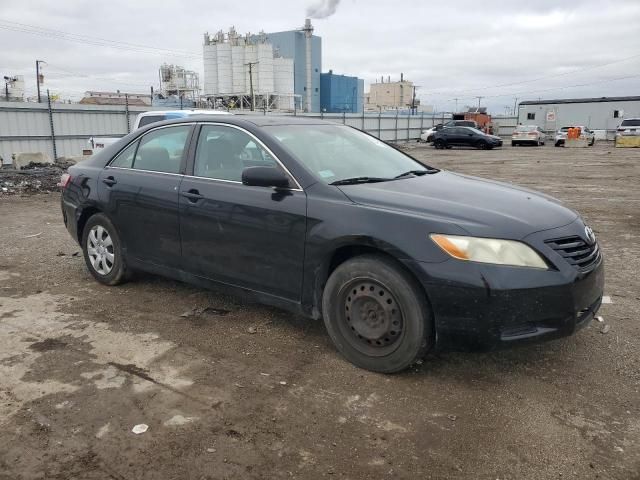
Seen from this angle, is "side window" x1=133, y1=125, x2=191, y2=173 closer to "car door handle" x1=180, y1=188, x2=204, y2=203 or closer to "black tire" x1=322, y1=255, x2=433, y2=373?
"car door handle" x1=180, y1=188, x2=204, y2=203

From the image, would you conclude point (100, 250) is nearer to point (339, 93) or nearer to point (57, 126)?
point (57, 126)

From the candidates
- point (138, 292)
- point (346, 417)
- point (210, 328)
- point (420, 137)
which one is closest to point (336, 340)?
point (346, 417)

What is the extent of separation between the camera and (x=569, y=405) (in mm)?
3100

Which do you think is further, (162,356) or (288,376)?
(162,356)

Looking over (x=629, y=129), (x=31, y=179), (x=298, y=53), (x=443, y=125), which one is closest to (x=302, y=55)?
(x=298, y=53)

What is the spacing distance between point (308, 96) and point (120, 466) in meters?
54.1

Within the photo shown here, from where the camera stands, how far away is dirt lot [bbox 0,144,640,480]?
2.59 metres

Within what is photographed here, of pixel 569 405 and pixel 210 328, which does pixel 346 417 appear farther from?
pixel 210 328

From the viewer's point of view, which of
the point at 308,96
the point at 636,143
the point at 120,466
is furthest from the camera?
the point at 308,96

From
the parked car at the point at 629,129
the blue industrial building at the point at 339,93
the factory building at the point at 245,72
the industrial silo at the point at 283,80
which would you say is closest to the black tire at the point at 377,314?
the parked car at the point at 629,129

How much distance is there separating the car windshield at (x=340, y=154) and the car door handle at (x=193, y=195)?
0.73 metres

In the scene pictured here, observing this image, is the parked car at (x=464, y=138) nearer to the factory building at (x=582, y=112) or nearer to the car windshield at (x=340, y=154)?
the factory building at (x=582, y=112)

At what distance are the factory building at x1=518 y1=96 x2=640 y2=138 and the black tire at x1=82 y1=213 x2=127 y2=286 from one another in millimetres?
54203

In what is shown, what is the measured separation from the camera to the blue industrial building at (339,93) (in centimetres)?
5753
